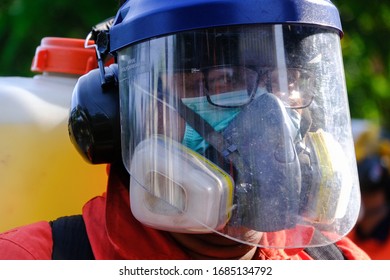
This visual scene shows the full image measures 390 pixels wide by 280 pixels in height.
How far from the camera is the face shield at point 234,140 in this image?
172 centimetres

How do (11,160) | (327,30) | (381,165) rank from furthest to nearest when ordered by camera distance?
(381,165) < (11,160) < (327,30)

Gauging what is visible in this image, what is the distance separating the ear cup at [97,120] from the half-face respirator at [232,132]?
57 mm

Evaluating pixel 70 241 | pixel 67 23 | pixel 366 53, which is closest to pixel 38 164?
pixel 70 241

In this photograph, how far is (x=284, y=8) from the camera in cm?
175

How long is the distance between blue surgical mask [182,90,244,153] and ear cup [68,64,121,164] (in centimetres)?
21

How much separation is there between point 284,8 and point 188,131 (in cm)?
32

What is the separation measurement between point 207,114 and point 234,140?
0.08m

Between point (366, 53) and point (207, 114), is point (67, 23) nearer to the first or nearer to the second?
point (366, 53)

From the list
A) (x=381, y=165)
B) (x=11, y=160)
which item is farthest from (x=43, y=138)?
(x=381, y=165)

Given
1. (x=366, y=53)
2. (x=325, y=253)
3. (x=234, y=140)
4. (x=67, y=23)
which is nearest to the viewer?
(x=234, y=140)

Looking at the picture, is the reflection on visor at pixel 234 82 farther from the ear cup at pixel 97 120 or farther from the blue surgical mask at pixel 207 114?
the ear cup at pixel 97 120

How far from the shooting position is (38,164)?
220cm

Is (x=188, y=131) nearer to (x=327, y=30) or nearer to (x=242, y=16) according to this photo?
(x=242, y=16)

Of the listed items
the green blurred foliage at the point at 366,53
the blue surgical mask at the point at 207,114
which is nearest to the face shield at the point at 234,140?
the blue surgical mask at the point at 207,114
